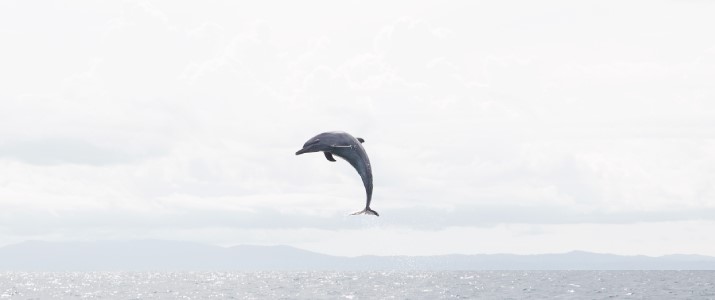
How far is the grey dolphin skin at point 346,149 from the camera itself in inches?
688

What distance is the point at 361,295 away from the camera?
192 metres

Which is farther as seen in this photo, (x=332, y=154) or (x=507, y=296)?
(x=507, y=296)

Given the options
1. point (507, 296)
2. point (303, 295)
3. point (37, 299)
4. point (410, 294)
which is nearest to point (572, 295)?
point (507, 296)

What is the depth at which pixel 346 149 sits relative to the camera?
17.5 meters

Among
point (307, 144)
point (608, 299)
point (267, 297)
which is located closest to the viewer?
point (307, 144)

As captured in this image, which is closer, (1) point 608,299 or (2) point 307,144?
(2) point 307,144

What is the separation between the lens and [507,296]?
187 meters

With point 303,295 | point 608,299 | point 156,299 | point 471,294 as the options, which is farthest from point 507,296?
point 156,299

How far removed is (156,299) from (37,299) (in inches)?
897

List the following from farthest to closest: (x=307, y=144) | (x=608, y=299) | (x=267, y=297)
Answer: (x=267, y=297) < (x=608, y=299) < (x=307, y=144)

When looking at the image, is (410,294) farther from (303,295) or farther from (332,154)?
(332,154)

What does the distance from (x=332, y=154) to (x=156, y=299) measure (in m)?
181

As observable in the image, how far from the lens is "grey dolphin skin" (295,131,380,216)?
→ 17469mm

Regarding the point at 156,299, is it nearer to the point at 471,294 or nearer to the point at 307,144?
the point at 471,294
